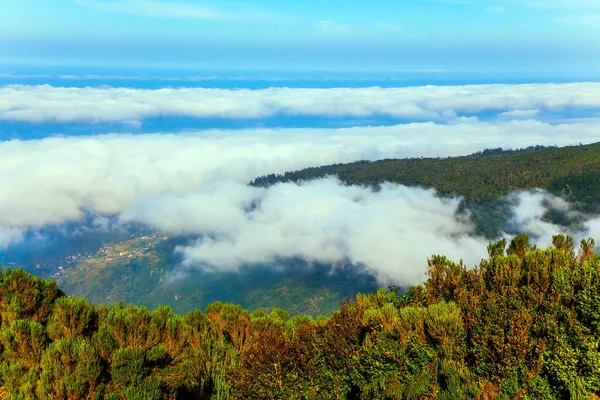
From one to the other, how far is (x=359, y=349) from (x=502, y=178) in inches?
6025

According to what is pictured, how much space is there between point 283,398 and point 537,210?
484 ft

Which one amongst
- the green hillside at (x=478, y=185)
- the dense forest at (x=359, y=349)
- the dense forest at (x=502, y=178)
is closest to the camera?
the dense forest at (x=359, y=349)

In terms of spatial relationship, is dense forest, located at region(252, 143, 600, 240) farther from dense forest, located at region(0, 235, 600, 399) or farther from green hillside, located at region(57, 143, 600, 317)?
dense forest, located at region(0, 235, 600, 399)

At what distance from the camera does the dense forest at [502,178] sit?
Answer: 139 meters

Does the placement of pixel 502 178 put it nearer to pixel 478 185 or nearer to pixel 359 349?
pixel 478 185

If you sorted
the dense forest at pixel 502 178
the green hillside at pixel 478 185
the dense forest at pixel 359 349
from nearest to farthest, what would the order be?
the dense forest at pixel 359 349 → the dense forest at pixel 502 178 → the green hillside at pixel 478 185

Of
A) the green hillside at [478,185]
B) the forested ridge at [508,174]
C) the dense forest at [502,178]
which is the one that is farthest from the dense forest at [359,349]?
the dense forest at [502,178]

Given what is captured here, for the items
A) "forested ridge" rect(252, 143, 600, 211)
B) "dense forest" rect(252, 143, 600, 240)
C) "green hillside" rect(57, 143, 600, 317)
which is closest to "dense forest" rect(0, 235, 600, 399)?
"green hillside" rect(57, 143, 600, 317)

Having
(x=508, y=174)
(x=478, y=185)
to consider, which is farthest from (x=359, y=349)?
(x=478, y=185)

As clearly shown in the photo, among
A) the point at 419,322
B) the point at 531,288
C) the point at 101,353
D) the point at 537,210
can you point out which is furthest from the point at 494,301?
the point at 537,210

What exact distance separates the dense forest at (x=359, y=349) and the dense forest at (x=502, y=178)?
13520cm

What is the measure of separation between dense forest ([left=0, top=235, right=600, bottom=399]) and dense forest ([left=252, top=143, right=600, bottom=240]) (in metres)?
135

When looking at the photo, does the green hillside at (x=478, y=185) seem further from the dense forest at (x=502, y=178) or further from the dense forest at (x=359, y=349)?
the dense forest at (x=359, y=349)

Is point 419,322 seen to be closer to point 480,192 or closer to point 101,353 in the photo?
point 101,353
